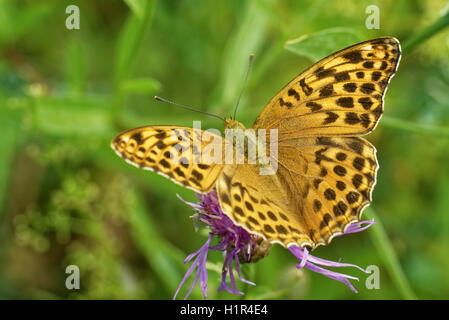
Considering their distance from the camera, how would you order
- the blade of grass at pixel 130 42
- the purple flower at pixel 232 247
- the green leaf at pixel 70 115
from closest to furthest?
the purple flower at pixel 232 247, the blade of grass at pixel 130 42, the green leaf at pixel 70 115

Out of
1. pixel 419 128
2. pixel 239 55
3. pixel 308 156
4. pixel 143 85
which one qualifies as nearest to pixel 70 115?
pixel 143 85

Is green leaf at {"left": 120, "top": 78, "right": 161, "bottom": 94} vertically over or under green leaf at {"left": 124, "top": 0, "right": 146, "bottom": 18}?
under

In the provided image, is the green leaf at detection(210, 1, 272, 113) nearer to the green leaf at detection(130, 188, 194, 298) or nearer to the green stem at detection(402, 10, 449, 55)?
the green leaf at detection(130, 188, 194, 298)

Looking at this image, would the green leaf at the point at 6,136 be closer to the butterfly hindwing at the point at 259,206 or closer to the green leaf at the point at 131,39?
the green leaf at the point at 131,39

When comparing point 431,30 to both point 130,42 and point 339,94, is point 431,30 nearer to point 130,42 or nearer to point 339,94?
point 339,94

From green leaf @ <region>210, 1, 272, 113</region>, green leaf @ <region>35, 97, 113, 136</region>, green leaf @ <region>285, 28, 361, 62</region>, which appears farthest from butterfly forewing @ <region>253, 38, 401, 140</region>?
green leaf @ <region>35, 97, 113, 136</region>

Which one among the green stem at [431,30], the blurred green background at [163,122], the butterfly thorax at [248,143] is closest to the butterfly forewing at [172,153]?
the butterfly thorax at [248,143]

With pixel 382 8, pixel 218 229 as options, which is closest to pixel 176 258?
pixel 218 229
